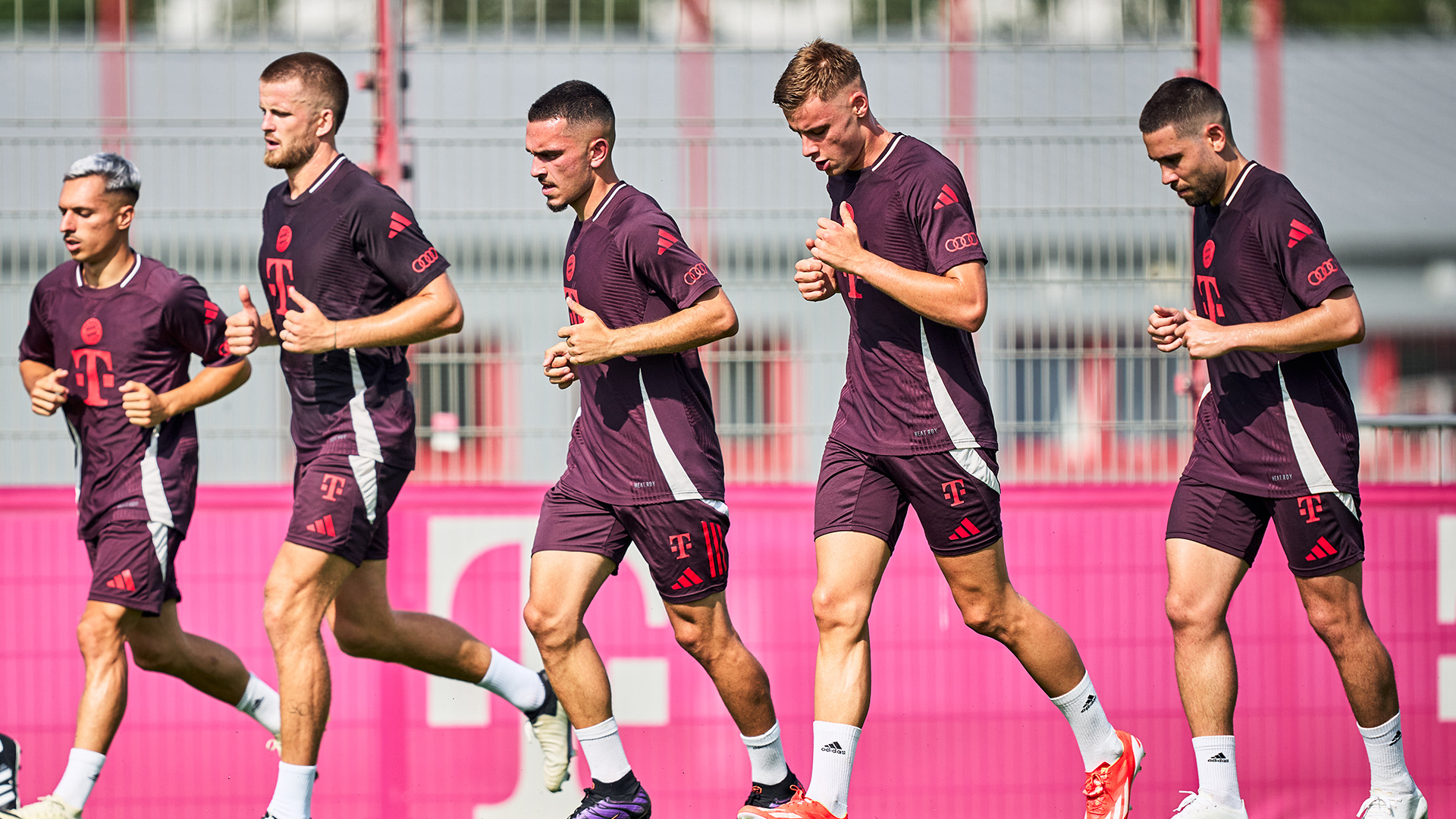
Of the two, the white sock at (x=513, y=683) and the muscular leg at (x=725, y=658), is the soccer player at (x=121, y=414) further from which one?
the muscular leg at (x=725, y=658)

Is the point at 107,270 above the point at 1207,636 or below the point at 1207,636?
above

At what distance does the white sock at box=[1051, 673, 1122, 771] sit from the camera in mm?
4652

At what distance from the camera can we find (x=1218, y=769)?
4613mm

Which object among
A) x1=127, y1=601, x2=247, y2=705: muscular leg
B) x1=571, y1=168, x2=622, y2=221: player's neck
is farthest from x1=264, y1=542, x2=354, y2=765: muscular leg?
x1=571, y1=168, x2=622, y2=221: player's neck

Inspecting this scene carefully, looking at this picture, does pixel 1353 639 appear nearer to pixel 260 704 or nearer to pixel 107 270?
pixel 260 704

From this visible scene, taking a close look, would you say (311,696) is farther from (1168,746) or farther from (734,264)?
(1168,746)

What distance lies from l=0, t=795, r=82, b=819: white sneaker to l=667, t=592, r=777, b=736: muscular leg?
7.25 ft

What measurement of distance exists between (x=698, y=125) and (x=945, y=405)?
2165mm

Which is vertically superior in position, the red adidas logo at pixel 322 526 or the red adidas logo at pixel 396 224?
the red adidas logo at pixel 396 224

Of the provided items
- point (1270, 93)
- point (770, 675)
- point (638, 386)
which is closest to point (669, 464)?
point (638, 386)

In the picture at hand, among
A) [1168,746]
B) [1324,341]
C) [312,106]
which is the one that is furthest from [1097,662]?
[312,106]

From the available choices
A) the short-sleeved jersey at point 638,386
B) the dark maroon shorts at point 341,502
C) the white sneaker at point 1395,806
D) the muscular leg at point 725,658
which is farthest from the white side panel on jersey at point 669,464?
the white sneaker at point 1395,806

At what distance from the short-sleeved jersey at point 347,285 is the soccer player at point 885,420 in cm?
137

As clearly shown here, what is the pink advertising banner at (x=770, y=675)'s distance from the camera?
19.3 ft
